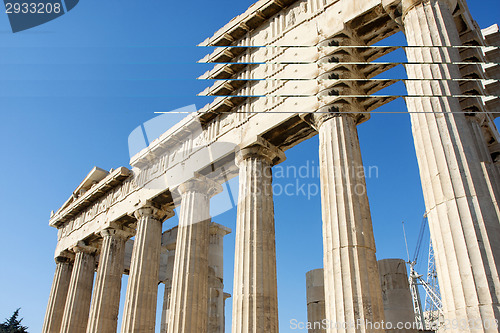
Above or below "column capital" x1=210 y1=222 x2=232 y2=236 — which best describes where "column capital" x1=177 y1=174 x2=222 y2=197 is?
below

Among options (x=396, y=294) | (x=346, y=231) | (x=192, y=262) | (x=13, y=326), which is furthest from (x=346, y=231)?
(x=13, y=326)

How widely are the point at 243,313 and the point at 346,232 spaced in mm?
5501

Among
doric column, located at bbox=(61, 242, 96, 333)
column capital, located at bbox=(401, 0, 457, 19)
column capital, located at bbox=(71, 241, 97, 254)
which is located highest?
column capital, located at bbox=(401, 0, 457, 19)

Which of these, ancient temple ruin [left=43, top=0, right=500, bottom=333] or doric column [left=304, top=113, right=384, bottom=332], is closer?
ancient temple ruin [left=43, top=0, right=500, bottom=333]

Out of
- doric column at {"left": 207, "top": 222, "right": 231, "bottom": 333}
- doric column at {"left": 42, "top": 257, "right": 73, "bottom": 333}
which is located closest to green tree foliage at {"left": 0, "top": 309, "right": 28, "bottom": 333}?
doric column at {"left": 42, "top": 257, "right": 73, "bottom": 333}

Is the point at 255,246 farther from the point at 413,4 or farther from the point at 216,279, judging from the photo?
the point at 216,279

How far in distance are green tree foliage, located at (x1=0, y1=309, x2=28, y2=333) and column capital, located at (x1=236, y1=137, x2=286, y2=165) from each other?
132 ft

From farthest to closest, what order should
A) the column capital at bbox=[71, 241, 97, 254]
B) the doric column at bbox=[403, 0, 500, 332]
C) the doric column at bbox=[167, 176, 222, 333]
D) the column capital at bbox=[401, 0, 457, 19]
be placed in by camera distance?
the column capital at bbox=[71, 241, 97, 254] → the doric column at bbox=[167, 176, 222, 333] → the column capital at bbox=[401, 0, 457, 19] → the doric column at bbox=[403, 0, 500, 332]

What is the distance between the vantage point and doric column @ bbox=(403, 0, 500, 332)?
995cm

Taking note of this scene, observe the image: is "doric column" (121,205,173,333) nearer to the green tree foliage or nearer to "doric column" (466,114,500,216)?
"doric column" (466,114,500,216)

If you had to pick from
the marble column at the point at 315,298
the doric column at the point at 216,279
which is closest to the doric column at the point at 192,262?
the marble column at the point at 315,298

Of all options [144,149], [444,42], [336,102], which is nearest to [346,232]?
[336,102]

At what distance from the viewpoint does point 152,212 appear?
2669 centimetres

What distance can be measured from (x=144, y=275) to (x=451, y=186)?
18.7 m
